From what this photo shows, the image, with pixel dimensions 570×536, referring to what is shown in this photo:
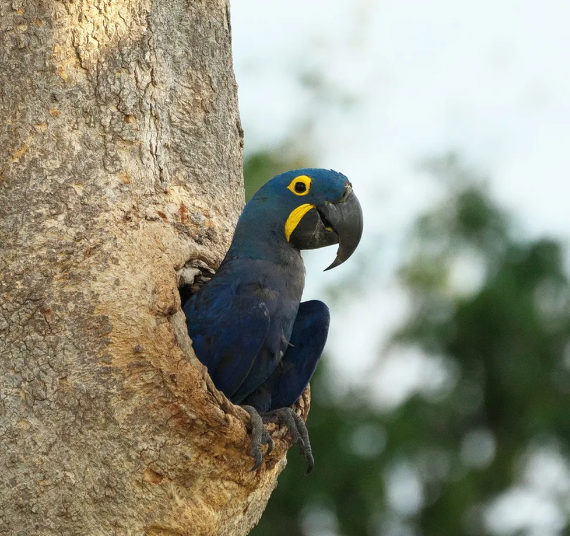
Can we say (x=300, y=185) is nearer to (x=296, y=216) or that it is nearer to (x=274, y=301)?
(x=296, y=216)

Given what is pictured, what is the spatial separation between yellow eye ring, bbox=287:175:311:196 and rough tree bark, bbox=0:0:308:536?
1.46 ft

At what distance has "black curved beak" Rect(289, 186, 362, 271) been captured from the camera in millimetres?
3672

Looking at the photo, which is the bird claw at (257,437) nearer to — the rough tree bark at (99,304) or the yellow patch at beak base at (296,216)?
the rough tree bark at (99,304)

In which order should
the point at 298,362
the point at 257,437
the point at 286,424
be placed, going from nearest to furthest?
the point at 257,437 → the point at 286,424 → the point at 298,362

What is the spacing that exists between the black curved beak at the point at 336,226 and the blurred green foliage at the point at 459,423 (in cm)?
406

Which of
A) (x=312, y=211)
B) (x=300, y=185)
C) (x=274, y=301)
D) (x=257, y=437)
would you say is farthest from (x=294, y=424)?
(x=300, y=185)

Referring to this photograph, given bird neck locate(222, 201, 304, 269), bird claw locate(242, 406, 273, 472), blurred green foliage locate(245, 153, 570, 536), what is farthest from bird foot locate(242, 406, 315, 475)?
blurred green foliage locate(245, 153, 570, 536)

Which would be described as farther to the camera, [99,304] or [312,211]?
[312,211]

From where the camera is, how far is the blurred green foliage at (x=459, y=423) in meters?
7.63

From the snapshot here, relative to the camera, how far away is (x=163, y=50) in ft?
12.2

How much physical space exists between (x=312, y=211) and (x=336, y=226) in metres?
0.12

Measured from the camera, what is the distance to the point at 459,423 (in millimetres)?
8305

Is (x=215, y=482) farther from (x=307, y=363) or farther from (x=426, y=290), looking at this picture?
(x=426, y=290)

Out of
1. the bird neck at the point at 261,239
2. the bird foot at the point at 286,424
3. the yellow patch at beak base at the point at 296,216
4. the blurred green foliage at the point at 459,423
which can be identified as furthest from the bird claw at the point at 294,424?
the blurred green foliage at the point at 459,423
